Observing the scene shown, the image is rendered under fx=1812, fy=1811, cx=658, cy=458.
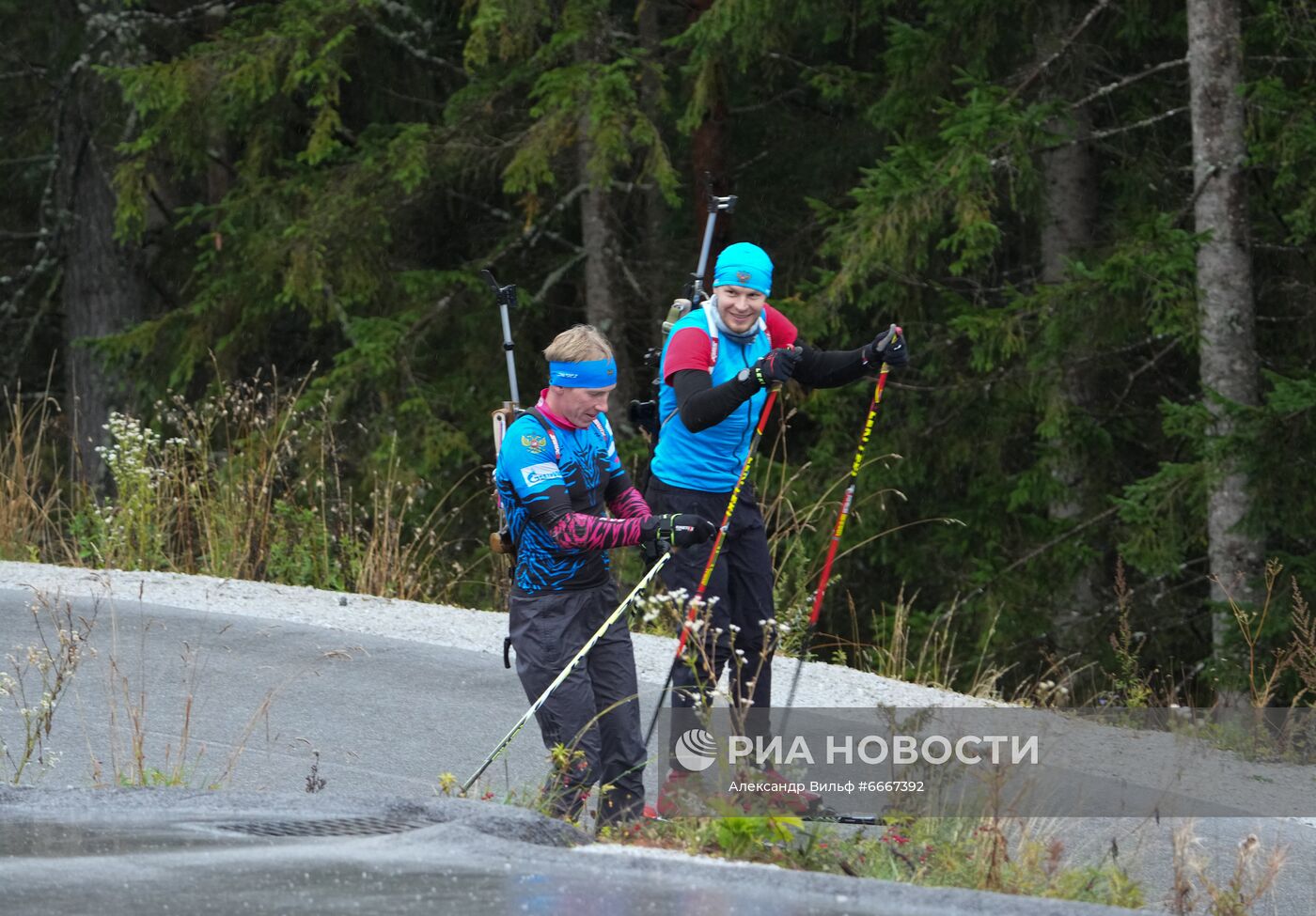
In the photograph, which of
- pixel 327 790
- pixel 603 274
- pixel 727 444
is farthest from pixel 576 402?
pixel 603 274

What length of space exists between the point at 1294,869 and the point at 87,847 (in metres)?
4.16

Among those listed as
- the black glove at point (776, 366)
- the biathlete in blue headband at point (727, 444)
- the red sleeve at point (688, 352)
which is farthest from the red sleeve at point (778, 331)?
the black glove at point (776, 366)

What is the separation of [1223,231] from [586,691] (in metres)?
7.19

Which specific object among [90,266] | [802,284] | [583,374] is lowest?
[583,374]

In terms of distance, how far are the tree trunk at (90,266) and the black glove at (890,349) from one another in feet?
45.3

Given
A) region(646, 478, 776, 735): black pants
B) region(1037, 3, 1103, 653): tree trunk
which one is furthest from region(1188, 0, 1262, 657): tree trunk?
region(646, 478, 776, 735): black pants

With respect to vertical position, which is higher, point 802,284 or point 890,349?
point 802,284

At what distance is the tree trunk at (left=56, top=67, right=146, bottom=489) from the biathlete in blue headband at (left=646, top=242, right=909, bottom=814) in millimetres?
13491

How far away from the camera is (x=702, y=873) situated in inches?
201

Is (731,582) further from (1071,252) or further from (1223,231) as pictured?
(1071,252)

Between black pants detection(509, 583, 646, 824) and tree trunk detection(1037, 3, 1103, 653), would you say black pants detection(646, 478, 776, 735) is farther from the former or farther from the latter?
tree trunk detection(1037, 3, 1103, 653)

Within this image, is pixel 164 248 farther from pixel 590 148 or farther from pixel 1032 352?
pixel 1032 352

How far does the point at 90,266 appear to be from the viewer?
1952cm

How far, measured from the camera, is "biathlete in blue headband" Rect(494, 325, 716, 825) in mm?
5965
